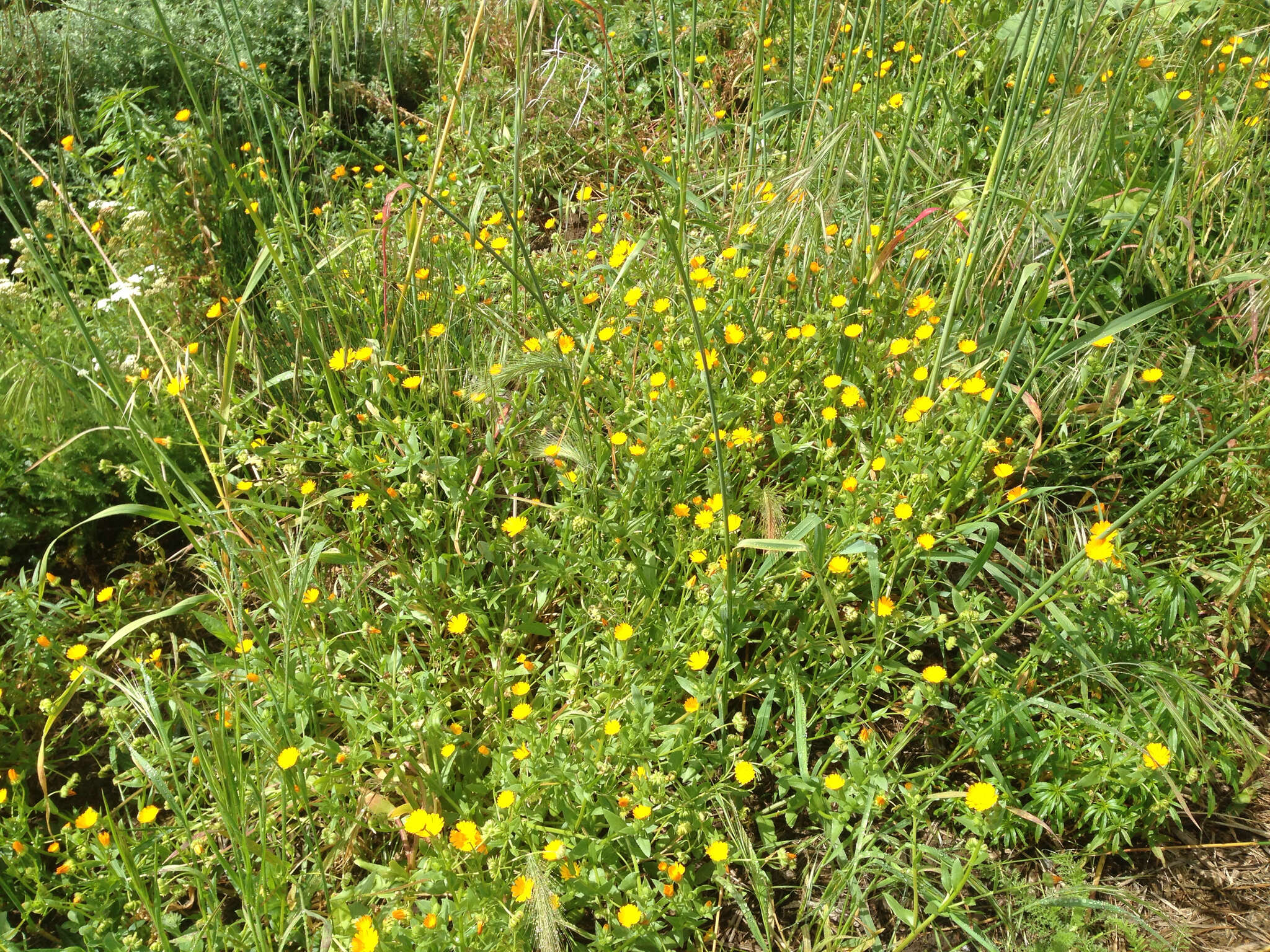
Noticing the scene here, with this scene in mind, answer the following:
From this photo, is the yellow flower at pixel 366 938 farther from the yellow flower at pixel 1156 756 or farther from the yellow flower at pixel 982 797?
the yellow flower at pixel 1156 756

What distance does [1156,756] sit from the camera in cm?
146

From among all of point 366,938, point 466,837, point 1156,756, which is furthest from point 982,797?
point 366,938

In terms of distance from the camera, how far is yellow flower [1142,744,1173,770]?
1457 mm

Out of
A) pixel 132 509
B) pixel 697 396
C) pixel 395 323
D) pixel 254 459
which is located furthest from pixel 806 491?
pixel 132 509

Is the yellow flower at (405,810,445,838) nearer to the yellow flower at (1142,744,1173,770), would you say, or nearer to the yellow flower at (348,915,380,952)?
the yellow flower at (348,915,380,952)

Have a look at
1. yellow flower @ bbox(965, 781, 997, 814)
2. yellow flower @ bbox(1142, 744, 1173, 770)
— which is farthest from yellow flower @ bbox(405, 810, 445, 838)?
yellow flower @ bbox(1142, 744, 1173, 770)

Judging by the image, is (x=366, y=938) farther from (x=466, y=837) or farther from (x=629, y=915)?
(x=629, y=915)

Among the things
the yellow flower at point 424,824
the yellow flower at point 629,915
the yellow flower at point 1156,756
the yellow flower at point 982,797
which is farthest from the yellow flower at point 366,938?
the yellow flower at point 1156,756

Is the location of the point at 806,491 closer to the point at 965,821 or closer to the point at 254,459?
the point at 965,821

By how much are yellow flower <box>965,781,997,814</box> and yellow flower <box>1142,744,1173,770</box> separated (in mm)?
285

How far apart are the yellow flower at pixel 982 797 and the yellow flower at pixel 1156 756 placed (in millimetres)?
285

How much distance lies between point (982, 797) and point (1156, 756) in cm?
33

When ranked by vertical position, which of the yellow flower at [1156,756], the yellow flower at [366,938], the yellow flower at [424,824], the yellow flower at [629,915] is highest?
the yellow flower at [1156,756]

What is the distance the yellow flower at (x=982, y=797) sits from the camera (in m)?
1.35
